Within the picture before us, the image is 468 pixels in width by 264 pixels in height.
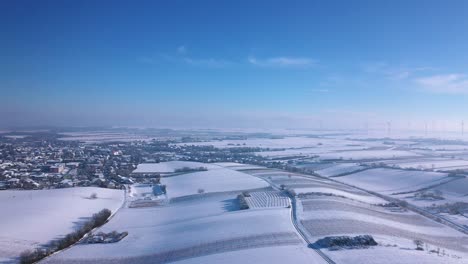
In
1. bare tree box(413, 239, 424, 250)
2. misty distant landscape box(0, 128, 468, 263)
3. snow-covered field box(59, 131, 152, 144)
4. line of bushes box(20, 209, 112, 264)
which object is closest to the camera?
line of bushes box(20, 209, 112, 264)

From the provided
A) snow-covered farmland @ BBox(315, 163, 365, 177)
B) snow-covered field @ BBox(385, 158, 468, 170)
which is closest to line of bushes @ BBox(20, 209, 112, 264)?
snow-covered farmland @ BBox(315, 163, 365, 177)

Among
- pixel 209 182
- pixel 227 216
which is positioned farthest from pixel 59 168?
pixel 227 216

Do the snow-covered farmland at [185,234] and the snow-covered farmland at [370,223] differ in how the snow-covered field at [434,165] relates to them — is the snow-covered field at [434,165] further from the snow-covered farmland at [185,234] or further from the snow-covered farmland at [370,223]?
the snow-covered farmland at [185,234]

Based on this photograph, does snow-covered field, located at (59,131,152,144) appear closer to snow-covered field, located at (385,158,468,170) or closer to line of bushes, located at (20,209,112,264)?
snow-covered field, located at (385,158,468,170)

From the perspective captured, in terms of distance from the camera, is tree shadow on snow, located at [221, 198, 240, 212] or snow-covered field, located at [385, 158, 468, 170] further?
snow-covered field, located at [385, 158, 468, 170]

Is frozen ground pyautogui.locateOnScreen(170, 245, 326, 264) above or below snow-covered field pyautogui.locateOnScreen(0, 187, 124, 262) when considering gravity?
above

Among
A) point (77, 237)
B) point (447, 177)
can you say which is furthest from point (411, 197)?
point (77, 237)

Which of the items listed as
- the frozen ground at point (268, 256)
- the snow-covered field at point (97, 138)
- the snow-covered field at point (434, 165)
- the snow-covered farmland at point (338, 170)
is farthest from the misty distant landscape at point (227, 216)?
the snow-covered field at point (97, 138)
